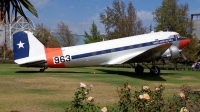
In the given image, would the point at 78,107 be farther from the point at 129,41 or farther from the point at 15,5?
the point at 129,41

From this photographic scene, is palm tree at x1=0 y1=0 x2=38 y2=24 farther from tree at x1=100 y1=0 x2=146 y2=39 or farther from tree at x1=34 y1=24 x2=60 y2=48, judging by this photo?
tree at x1=34 y1=24 x2=60 y2=48

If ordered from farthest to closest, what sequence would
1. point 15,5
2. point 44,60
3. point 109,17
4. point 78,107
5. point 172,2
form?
point 109,17, point 172,2, point 44,60, point 78,107, point 15,5

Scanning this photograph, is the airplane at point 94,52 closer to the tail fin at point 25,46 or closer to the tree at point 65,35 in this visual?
the tail fin at point 25,46

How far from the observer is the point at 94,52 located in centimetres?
2420

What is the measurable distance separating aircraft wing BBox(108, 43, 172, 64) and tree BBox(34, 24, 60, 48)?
50.7 m

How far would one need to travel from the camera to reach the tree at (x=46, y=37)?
73625mm

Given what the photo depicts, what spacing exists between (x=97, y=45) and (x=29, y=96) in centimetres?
1440

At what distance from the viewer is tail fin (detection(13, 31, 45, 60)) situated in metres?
23.5

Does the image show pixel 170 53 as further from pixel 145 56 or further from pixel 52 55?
pixel 52 55

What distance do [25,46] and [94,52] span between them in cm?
625

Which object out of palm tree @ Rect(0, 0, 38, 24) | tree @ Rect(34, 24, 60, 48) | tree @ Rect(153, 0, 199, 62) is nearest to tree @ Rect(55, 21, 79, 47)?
tree @ Rect(34, 24, 60, 48)

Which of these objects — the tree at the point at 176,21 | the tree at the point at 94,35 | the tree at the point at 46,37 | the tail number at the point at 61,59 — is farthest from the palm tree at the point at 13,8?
Answer: the tree at the point at 46,37

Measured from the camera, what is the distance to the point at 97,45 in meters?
24.7

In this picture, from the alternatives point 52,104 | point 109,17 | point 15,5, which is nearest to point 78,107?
point 15,5
